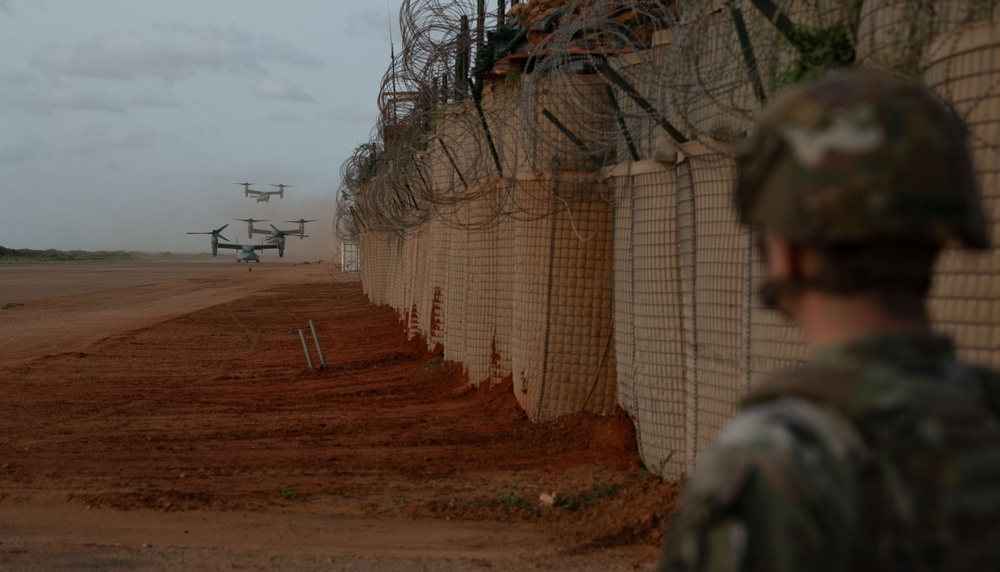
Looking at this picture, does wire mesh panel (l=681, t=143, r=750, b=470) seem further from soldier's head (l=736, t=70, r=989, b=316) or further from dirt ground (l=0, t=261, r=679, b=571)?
soldier's head (l=736, t=70, r=989, b=316)

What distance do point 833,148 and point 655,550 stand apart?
14.1 ft

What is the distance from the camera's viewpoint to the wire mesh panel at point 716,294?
16.5ft

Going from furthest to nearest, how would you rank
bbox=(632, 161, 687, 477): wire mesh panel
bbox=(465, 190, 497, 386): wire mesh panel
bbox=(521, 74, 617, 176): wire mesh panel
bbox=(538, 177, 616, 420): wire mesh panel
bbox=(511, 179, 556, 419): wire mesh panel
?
bbox=(465, 190, 497, 386): wire mesh panel, bbox=(511, 179, 556, 419): wire mesh panel, bbox=(538, 177, 616, 420): wire mesh panel, bbox=(521, 74, 617, 176): wire mesh panel, bbox=(632, 161, 687, 477): wire mesh panel

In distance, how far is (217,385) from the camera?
12570mm

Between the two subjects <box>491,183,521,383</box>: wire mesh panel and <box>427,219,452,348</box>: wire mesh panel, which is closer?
<box>491,183,521,383</box>: wire mesh panel

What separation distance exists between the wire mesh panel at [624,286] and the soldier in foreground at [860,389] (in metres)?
5.28

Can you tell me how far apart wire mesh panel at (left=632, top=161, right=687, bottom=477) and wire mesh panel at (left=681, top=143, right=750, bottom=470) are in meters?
0.37

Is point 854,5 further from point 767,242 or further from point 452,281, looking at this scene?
point 452,281

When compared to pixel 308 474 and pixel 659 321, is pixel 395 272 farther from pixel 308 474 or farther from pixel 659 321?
pixel 659 321

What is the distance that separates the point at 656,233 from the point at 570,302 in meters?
1.99

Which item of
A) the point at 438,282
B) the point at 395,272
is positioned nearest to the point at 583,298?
the point at 438,282

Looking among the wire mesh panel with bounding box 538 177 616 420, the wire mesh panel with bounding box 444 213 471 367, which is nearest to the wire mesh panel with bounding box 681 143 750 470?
the wire mesh panel with bounding box 538 177 616 420

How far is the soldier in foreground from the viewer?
3.65ft

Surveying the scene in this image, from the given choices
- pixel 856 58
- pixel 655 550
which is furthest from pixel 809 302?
pixel 655 550
